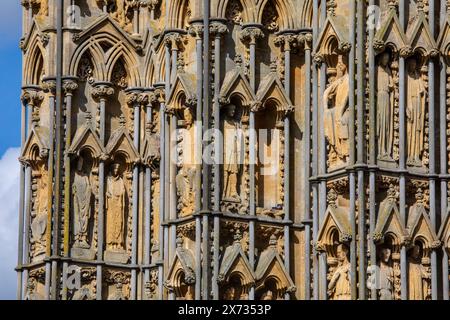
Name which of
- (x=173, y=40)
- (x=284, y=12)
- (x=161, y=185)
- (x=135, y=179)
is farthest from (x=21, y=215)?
(x=284, y=12)

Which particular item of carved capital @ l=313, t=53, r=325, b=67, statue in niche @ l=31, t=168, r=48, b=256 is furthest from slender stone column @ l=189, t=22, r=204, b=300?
statue in niche @ l=31, t=168, r=48, b=256

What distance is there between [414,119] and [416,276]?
2.20 meters

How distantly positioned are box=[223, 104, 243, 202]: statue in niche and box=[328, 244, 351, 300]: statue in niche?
7.85 ft

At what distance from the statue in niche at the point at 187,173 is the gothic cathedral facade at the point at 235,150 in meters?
0.03

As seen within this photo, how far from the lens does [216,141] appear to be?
3450 cm

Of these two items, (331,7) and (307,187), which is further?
(307,187)

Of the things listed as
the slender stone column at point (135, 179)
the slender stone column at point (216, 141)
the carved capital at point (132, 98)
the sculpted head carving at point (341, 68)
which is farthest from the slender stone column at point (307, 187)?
the carved capital at point (132, 98)

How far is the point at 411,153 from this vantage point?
32.9m

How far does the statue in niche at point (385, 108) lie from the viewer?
32531 mm

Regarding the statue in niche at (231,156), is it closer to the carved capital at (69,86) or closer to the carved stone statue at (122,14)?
the carved capital at (69,86)

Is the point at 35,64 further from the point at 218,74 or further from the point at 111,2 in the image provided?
the point at 218,74

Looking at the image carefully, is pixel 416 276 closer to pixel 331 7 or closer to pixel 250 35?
pixel 331 7

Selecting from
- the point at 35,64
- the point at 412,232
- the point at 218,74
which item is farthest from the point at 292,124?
the point at 35,64

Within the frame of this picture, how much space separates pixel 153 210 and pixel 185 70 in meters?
3.92
